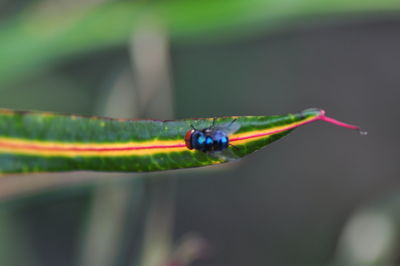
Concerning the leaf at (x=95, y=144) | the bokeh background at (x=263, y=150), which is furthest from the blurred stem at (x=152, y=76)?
the leaf at (x=95, y=144)

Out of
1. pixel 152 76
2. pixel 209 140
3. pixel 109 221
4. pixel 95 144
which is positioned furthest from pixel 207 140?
pixel 152 76

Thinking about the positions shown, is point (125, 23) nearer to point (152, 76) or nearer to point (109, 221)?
point (152, 76)

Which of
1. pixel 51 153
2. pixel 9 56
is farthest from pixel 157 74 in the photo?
pixel 51 153

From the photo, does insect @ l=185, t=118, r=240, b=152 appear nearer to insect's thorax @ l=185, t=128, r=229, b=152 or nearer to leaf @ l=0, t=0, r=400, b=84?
insect's thorax @ l=185, t=128, r=229, b=152

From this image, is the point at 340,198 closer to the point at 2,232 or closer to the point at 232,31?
the point at 232,31

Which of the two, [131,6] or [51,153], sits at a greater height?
[131,6]

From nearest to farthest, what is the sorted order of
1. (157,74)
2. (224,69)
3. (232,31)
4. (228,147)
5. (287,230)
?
(228,147), (232,31), (157,74), (287,230), (224,69)

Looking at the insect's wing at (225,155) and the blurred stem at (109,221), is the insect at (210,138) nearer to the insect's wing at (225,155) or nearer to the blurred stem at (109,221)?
the insect's wing at (225,155)
